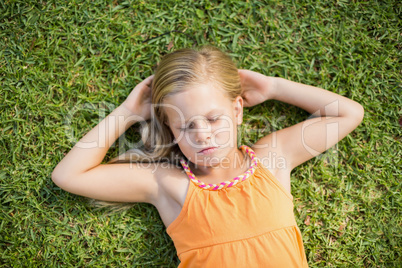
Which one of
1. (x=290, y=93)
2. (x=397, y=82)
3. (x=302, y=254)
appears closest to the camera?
(x=302, y=254)

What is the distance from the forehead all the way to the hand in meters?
0.46

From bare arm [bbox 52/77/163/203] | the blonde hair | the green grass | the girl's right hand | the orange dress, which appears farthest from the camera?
the green grass

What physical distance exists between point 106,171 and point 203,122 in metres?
0.95

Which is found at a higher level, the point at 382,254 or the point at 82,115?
the point at 82,115

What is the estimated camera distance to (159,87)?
8.68ft

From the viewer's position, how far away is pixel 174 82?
99.8 inches

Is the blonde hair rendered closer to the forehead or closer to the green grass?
the forehead

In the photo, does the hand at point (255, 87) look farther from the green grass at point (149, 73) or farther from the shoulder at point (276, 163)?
the shoulder at point (276, 163)

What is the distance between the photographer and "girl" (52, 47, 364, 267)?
2422 millimetres

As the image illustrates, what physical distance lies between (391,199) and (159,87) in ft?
7.72

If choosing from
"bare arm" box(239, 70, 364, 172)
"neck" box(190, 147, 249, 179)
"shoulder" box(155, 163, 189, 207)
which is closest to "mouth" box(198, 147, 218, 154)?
"neck" box(190, 147, 249, 179)

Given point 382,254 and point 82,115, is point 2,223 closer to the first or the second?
point 82,115

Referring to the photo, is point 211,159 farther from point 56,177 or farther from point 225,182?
point 56,177

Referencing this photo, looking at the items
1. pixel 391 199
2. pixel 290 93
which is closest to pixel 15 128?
pixel 290 93
